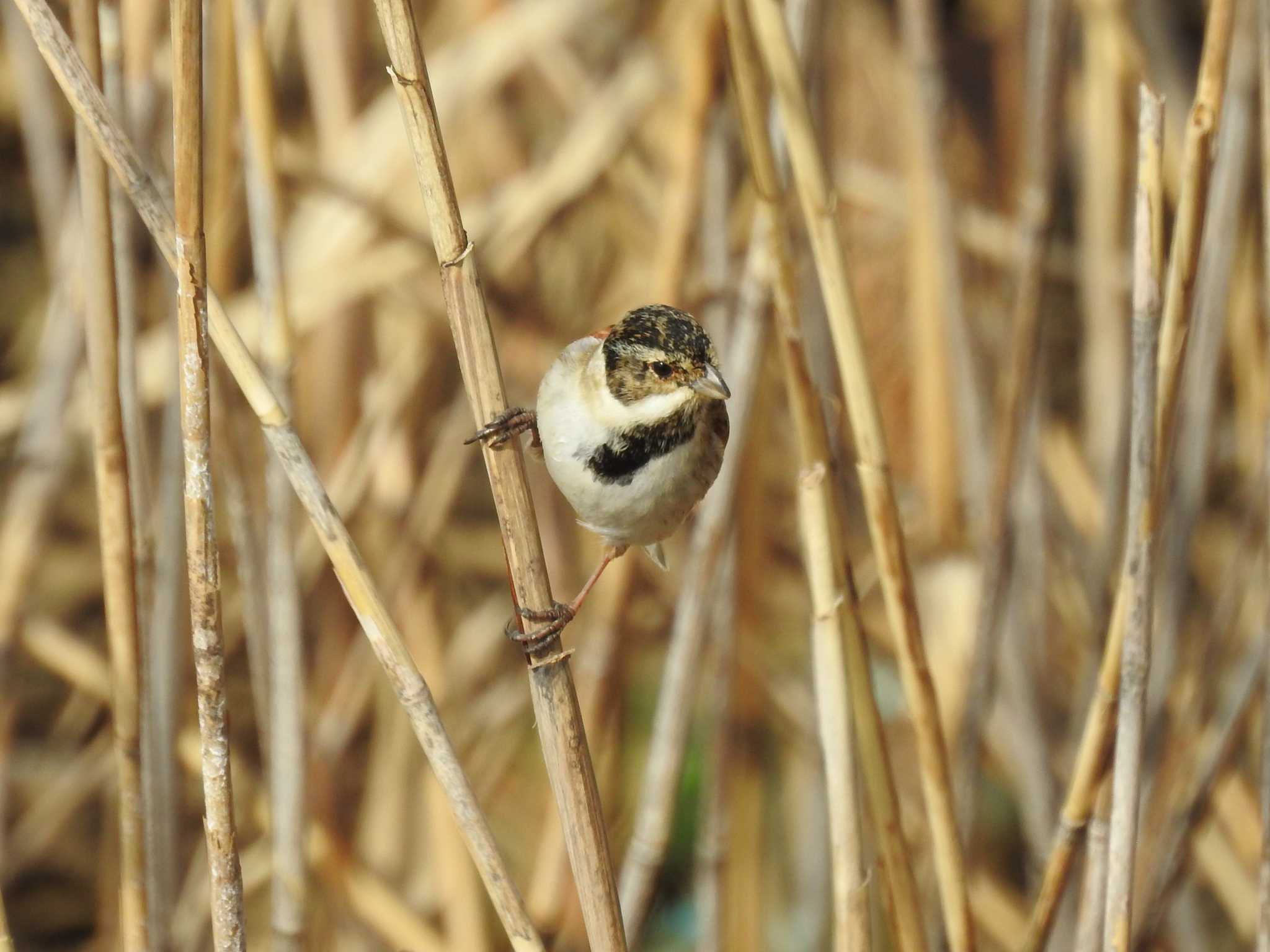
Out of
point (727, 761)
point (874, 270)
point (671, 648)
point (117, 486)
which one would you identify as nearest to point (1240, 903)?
point (727, 761)

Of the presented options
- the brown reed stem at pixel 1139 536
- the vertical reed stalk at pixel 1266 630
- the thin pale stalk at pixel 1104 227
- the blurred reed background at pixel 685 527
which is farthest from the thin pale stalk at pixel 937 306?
the brown reed stem at pixel 1139 536

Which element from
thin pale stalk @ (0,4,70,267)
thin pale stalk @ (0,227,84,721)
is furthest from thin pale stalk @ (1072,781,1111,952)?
thin pale stalk @ (0,4,70,267)

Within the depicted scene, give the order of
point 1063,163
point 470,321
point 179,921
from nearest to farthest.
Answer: point 470,321
point 179,921
point 1063,163

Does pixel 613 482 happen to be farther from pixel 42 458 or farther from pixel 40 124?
pixel 40 124

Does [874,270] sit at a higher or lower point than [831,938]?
higher

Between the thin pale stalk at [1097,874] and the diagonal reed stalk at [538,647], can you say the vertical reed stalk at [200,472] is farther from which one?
the thin pale stalk at [1097,874]

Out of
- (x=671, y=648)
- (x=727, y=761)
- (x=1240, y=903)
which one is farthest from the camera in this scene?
(x=1240, y=903)

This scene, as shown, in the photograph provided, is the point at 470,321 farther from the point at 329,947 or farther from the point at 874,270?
the point at 874,270

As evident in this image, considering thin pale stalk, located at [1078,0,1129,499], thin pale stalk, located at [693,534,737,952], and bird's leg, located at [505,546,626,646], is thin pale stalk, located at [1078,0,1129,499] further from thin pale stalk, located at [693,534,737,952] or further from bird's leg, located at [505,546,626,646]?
bird's leg, located at [505,546,626,646]
